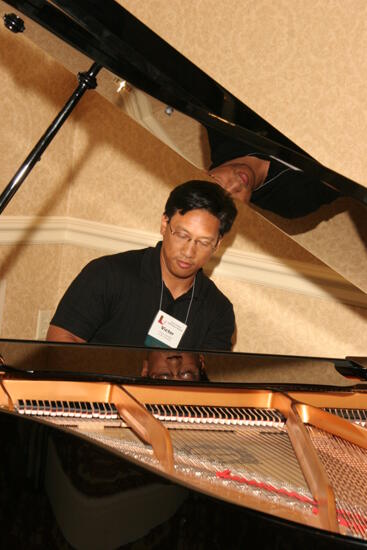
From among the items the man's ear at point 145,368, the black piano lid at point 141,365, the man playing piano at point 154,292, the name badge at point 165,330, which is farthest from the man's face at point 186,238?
Answer: the man's ear at point 145,368

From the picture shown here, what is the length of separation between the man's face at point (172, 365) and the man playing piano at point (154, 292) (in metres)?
0.45

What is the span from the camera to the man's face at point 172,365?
1705 mm

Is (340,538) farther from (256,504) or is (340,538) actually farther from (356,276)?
(356,276)

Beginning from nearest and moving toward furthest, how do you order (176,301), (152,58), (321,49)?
(152,58) < (176,301) < (321,49)

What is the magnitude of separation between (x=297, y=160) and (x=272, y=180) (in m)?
0.07

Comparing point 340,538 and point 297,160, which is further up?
point 297,160

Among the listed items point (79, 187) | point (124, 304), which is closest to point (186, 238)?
point (124, 304)

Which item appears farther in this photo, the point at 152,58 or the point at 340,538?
the point at 152,58

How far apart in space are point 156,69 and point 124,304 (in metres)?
0.97

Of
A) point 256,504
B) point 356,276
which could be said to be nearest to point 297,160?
point 356,276

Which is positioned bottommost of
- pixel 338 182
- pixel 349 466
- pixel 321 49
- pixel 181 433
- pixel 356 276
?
pixel 181 433

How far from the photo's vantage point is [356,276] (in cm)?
174

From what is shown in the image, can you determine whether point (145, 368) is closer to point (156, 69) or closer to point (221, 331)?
point (156, 69)

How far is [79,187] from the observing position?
3.53 m
